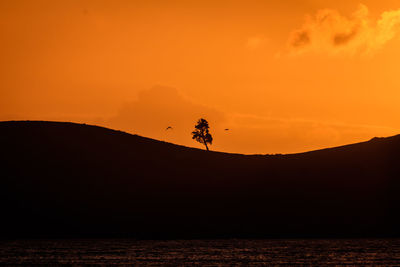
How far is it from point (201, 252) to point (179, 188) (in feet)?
180

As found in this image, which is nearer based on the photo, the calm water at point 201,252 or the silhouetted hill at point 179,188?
the calm water at point 201,252

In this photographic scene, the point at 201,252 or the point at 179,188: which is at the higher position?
the point at 179,188

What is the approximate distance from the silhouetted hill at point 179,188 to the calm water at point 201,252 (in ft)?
50.1

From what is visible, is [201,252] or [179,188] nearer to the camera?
[201,252]

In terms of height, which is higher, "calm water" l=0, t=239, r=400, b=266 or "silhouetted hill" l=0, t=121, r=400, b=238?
"silhouetted hill" l=0, t=121, r=400, b=238

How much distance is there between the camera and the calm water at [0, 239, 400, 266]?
73375 mm

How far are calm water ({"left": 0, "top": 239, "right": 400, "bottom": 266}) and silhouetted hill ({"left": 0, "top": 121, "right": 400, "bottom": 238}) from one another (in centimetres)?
1526

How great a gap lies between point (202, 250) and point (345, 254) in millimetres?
18072

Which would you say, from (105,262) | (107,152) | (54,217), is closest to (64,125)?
(107,152)

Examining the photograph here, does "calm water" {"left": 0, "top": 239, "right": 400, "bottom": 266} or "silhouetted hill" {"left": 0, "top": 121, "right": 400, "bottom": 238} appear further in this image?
"silhouetted hill" {"left": 0, "top": 121, "right": 400, "bottom": 238}

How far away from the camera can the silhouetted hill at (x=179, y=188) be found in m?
121

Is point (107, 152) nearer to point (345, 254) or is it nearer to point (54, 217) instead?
point (54, 217)

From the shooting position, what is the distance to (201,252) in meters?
84.9

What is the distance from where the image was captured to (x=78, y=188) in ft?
447
